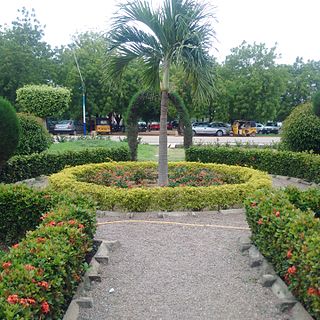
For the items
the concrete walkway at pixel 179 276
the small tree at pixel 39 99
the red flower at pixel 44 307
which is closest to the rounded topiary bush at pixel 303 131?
the concrete walkway at pixel 179 276

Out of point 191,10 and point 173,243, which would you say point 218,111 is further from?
point 173,243

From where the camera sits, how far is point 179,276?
15.6 ft

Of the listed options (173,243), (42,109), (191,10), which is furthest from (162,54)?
(42,109)

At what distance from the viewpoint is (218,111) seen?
3766cm

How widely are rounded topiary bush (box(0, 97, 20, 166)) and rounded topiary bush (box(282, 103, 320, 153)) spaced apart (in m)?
9.07

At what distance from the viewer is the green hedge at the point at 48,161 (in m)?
11.6

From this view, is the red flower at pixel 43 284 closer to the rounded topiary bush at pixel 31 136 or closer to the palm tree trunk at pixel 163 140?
the palm tree trunk at pixel 163 140


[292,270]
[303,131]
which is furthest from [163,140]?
[303,131]

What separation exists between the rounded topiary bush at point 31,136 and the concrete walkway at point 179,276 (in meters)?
7.57

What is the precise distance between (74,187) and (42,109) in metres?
13.0

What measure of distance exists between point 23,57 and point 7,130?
2499cm

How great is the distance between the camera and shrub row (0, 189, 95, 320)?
279 cm

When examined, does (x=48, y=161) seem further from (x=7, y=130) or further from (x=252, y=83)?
(x=252, y=83)

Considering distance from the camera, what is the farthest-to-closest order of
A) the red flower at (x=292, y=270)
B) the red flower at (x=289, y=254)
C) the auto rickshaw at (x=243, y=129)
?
1. the auto rickshaw at (x=243, y=129)
2. the red flower at (x=289, y=254)
3. the red flower at (x=292, y=270)
